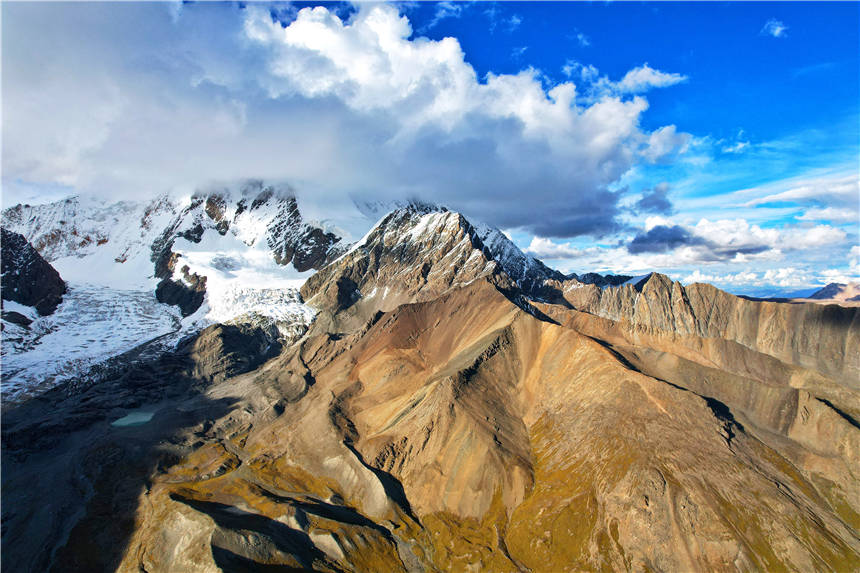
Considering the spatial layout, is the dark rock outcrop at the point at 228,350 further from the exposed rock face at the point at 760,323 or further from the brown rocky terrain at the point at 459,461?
the exposed rock face at the point at 760,323

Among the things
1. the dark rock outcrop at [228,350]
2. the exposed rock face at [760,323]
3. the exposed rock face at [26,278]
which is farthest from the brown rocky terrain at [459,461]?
the exposed rock face at [26,278]

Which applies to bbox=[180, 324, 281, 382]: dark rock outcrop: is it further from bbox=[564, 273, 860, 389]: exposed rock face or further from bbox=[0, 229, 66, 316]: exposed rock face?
bbox=[564, 273, 860, 389]: exposed rock face

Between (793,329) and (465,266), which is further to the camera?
(465,266)

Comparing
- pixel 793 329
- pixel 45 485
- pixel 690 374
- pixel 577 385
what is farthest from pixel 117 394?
pixel 793 329

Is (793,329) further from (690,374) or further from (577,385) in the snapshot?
(577,385)

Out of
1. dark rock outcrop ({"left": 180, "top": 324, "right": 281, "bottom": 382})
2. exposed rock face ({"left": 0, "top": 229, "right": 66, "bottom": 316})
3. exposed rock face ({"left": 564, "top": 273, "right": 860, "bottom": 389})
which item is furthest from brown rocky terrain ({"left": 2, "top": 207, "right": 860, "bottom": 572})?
exposed rock face ({"left": 0, "top": 229, "right": 66, "bottom": 316})

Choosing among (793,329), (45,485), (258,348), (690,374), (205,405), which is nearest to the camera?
(45,485)

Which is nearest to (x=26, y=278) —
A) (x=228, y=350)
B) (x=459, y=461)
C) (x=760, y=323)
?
(x=228, y=350)
